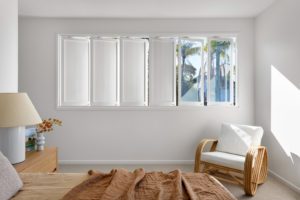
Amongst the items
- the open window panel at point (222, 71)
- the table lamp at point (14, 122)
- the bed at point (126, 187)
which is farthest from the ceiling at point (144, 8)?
the bed at point (126, 187)

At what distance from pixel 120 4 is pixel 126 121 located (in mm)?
1966

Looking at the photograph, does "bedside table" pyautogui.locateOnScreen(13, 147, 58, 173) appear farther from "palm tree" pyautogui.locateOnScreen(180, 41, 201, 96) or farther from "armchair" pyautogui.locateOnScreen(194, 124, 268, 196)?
"palm tree" pyautogui.locateOnScreen(180, 41, 201, 96)

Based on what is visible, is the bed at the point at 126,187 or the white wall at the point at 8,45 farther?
the white wall at the point at 8,45

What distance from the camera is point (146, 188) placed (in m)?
1.73

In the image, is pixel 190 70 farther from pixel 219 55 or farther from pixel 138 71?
pixel 138 71

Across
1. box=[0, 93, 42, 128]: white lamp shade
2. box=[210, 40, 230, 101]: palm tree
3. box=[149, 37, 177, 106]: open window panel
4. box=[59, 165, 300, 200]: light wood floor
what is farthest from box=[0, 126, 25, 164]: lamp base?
box=[210, 40, 230, 101]: palm tree

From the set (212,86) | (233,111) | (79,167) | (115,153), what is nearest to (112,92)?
(115,153)

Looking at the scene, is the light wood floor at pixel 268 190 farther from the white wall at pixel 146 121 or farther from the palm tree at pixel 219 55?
the palm tree at pixel 219 55

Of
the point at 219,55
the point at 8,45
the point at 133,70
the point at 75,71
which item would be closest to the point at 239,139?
the point at 219,55

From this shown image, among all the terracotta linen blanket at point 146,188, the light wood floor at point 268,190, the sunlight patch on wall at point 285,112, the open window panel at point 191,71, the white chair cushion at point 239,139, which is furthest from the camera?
the open window panel at point 191,71

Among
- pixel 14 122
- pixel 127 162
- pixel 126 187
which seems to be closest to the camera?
pixel 126 187

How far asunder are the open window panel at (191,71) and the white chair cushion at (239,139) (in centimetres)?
88

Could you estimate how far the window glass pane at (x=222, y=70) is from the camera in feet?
15.5

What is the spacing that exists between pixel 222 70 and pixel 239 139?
1.42 meters
